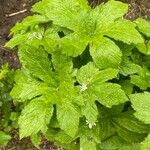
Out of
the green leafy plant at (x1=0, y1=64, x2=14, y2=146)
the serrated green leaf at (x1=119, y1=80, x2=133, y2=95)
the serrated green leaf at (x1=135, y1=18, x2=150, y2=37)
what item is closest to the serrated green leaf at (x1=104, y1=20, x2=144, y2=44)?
the serrated green leaf at (x1=135, y1=18, x2=150, y2=37)

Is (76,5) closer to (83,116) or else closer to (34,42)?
(34,42)

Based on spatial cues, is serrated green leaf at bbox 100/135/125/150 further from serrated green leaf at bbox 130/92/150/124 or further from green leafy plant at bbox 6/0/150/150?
serrated green leaf at bbox 130/92/150/124

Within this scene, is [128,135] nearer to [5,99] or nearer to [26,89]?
[26,89]

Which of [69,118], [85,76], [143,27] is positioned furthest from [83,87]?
[143,27]

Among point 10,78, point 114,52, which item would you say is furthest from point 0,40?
point 114,52

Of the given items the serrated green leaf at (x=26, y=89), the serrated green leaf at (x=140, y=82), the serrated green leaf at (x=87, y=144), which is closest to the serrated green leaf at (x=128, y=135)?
the serrated green leaf at (x=87, y=144)

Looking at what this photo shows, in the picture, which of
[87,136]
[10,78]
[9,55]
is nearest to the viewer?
[87,136]

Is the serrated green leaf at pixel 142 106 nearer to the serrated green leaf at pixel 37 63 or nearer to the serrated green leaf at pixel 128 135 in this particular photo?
the serrated green leaf at pixel 128 135
